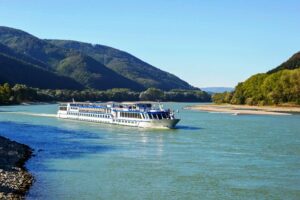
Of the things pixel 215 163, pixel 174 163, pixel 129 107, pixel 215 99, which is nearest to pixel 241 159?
pixel 215 163

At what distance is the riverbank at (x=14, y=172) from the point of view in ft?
87.8

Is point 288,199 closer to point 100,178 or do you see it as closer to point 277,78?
point 100,178

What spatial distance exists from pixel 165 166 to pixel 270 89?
117 meters

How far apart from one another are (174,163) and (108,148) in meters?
11.1

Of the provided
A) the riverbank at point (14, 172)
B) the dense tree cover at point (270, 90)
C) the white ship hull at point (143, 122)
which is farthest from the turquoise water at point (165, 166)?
the dense tree cover at point (270, 90)

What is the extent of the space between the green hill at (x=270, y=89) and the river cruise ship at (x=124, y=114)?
66.0 m

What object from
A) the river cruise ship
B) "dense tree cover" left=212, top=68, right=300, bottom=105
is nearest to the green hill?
"dense tree cover" left=212, top=68, right=300, bottom=105

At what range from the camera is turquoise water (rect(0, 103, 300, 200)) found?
2908 cm

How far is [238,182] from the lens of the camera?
3183 cm

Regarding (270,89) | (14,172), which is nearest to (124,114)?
(14,172)

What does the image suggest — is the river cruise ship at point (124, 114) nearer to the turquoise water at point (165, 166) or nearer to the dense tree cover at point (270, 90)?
the turquoise water at point (165, 166)

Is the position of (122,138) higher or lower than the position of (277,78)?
lower

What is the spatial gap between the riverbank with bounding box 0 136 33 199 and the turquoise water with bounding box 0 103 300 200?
2.24 feet

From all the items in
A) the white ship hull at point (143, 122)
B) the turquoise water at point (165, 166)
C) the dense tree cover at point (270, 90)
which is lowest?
the turquoise water at point (165, 166)
